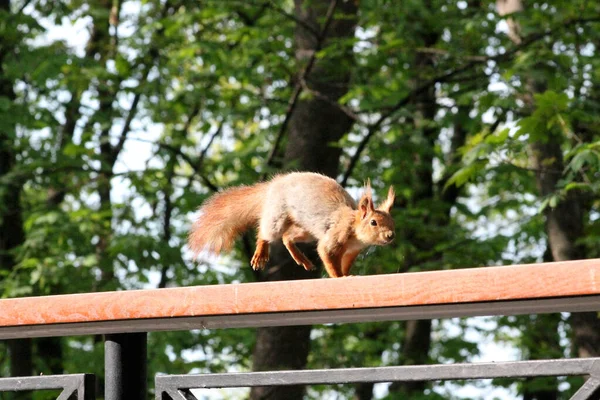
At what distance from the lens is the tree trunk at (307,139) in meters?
7.98

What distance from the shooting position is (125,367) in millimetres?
2172

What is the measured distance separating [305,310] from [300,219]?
187cm

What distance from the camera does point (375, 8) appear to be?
9.27 m

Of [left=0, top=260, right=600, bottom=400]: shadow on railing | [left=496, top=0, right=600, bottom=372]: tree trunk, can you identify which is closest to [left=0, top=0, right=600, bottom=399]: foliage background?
[left=496, top=0, right=600, bottom=372]: tree trunk

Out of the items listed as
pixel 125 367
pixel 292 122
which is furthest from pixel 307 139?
pixel 125 367

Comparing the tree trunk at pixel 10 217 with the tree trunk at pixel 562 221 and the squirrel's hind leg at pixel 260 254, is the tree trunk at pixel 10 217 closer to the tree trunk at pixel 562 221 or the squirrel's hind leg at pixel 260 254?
the tree trunk at pixel 562 221

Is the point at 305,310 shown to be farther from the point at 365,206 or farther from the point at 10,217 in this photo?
the point at 10,217

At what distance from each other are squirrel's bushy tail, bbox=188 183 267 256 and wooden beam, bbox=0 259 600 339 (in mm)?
1188

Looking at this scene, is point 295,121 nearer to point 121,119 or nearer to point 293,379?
point 121,119

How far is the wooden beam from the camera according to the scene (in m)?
1.66

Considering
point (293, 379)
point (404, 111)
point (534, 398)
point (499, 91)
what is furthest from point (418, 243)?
point (293, 379)

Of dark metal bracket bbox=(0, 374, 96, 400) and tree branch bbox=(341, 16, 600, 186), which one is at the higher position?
tree branch bbox=(341, 16, 600, 186)

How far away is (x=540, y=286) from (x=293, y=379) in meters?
0.54

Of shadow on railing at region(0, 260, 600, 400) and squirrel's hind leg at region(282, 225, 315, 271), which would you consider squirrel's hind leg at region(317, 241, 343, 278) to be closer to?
squirrel's hind leg at region(282, 225, 315, 271)
